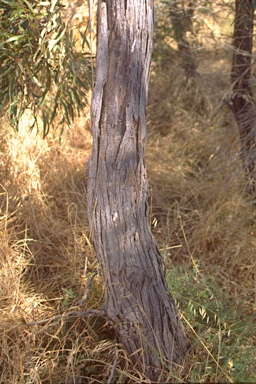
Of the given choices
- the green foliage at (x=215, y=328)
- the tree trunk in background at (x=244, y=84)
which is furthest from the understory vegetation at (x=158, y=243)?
the tree trunk in background at (x=244, y=84)

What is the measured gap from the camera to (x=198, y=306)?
3.00 m

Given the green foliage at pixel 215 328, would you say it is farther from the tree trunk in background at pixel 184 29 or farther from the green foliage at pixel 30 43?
the tree trunk in background at pixel 184 29

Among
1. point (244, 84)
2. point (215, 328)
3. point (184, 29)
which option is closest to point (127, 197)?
point (215, 328)

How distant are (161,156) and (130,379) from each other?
2.74 meters

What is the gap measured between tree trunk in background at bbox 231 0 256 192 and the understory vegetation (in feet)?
0.42

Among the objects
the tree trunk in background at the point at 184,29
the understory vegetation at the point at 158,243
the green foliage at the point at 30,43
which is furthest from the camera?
the tree trunk in background at the point at 184,29

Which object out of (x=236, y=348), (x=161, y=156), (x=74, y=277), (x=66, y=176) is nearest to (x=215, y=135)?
(x=161, y=156)

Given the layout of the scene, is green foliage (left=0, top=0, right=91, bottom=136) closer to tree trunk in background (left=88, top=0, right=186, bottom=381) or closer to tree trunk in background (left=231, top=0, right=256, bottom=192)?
tree trunk in background (left=88, top=0, right=186, bottom=381)

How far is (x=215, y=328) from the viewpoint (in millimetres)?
2912

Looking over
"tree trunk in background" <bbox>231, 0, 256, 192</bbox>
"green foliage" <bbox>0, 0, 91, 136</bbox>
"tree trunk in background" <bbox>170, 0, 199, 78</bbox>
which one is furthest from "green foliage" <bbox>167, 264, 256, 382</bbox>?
"tree trunk in background" <bbox>170, 0, 199, 78</bbox>

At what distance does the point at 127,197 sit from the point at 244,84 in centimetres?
215

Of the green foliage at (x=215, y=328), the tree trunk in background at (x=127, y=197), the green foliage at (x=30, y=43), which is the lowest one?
the green foliage at (x=215, y=328)

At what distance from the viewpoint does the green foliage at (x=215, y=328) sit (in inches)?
102

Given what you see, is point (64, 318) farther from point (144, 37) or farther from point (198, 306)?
point (144, 37)
